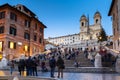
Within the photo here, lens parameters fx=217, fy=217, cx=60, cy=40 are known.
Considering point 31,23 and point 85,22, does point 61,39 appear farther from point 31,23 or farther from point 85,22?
point 31,23

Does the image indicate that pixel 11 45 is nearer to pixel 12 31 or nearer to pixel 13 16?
pixel 12 31

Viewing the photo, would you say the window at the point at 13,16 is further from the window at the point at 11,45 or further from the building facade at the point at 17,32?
the window at the point at 11,45

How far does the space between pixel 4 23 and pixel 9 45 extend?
4.65 m

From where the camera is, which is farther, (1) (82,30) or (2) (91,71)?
(1) (82,30)

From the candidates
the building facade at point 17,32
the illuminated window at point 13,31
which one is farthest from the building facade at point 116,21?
the illuminated window at point 13,31

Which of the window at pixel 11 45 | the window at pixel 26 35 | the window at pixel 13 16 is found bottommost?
the window at pixel 11 45

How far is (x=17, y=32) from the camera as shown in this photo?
48344mm

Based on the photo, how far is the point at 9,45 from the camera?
147 feet

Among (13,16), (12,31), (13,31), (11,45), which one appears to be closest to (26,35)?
(13,31)

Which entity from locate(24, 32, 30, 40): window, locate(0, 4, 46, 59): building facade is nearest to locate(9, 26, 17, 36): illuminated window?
locate(0, 4, 46, 59): building facade

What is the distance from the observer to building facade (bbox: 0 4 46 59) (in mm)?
44469

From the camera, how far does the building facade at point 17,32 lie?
44.5 m

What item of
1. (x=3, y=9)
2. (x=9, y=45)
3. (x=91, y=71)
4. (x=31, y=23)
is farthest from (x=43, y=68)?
(x=31, y=23)

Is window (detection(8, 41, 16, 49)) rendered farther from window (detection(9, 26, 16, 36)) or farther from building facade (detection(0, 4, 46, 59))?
window (detection(9, 26, 16, 36))
